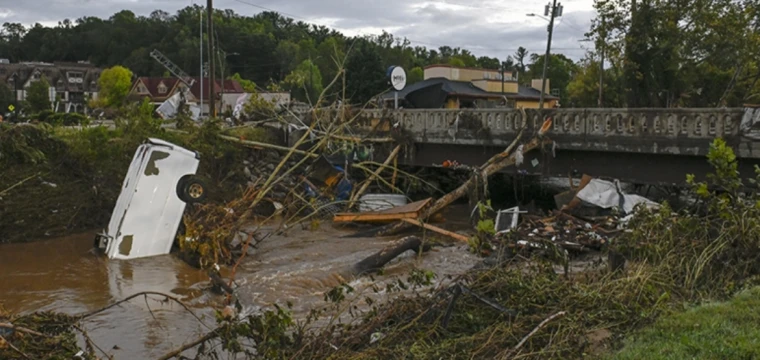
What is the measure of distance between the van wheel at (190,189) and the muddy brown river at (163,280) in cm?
123

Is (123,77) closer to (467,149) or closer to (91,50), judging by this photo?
(467,149)

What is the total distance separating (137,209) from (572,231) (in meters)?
8.33

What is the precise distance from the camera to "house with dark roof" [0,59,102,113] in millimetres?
88250

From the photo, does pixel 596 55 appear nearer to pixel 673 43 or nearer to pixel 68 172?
pixel 673 43

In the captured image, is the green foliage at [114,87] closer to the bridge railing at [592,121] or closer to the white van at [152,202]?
the bridge railing at [592,121]

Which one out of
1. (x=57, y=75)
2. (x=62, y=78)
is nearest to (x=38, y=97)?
(x=57, y=75)

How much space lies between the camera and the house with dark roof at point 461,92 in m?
42.1

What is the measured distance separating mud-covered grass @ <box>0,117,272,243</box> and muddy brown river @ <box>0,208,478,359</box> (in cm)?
70

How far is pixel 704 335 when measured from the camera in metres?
6.37

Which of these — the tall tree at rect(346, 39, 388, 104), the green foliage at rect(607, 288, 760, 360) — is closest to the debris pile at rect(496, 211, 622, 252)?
the green foliage at rect(607, 288, 760, 360)

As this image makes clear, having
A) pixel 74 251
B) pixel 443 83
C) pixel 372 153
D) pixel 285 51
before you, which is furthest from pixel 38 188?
pixel 285 51

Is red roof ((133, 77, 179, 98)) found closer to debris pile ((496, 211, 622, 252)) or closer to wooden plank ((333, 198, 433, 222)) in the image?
wooden plank ((333, 198, 433, 222))

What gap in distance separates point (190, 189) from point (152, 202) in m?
0.77

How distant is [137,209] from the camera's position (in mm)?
14188
